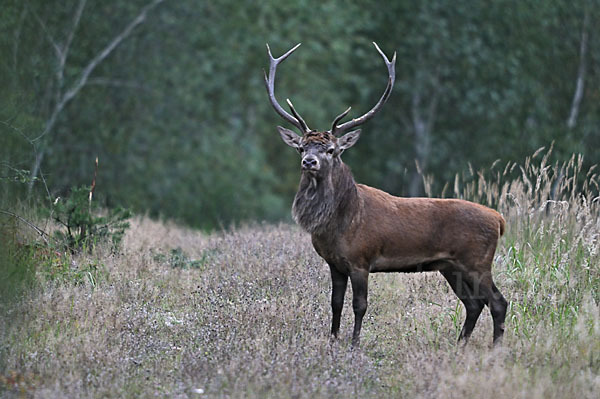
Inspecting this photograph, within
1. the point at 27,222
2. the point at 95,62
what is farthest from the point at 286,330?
the point at 95,62

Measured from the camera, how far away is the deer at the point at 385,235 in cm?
696

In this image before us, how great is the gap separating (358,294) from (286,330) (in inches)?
31.6

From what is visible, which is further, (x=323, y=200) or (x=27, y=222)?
(x=27, y=222)

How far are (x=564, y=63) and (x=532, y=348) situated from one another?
57.9ft

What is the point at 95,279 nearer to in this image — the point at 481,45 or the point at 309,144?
the point at 309,144

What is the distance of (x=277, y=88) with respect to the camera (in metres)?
27.1

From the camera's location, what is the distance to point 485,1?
2448 cm

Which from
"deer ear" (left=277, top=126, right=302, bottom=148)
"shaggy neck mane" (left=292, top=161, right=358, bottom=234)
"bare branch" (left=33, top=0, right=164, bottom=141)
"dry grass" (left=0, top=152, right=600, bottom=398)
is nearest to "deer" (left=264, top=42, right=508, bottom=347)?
"shaggy neck mane" (left=292, top=161, right=358, bottom=234)

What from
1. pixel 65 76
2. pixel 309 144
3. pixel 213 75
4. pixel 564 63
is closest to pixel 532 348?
pixel 309 144

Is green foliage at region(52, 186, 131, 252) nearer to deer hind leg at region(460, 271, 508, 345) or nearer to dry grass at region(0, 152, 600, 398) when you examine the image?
dry grass at region(0, 152, 600, 398)

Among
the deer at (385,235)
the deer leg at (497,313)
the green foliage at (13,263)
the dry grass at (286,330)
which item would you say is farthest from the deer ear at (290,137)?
the green foliage at (13,263)

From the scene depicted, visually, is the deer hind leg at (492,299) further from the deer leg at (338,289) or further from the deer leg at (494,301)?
the deer leg at (338,289)

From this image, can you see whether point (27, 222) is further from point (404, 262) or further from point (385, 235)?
point (404, 262)

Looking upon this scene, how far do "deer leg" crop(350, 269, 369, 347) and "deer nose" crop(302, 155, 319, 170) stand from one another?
990mm
